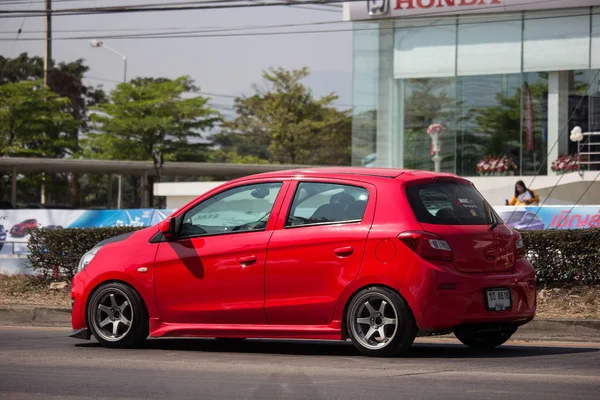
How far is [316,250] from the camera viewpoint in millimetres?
Result: 8312

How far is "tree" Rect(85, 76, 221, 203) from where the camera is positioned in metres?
63.5

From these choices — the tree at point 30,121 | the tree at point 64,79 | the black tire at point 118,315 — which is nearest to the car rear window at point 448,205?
the black tire at point 118,315

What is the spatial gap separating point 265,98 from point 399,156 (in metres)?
38.5

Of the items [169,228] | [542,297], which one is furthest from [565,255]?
[169,228]

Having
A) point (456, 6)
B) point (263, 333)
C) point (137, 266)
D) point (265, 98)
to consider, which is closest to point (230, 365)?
point (263, 333)

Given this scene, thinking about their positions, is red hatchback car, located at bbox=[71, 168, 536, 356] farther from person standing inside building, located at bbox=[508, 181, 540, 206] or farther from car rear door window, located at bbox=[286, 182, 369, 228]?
person standing inside building, located at bbox=[508, 181, 540, 206]

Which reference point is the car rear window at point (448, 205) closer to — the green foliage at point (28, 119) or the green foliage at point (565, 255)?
the green foliage at point (565, 255)

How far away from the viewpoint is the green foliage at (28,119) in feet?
198

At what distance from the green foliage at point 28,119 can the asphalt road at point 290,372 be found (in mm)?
53090

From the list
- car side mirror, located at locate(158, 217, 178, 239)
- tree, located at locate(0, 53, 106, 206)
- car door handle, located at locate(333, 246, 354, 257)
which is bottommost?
car door handle, located at locate(333, 246, 354, 257)

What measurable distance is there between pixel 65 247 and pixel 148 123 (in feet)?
162

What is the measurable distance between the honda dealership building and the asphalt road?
81.9ft

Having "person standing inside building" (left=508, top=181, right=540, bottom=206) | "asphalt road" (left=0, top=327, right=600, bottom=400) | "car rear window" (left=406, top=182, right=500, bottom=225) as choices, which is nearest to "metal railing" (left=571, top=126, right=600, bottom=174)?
"person standing inside building" (left=508, top=181, right=540, bottom=206)

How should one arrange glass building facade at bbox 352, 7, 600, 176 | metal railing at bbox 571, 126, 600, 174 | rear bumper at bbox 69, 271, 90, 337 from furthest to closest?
glass building facade at bbox 352, 7, 600, 176 < metal railing at bbox 571, 126, 600, 174 < rear bumper at bbox 69, 271, 90, 337
